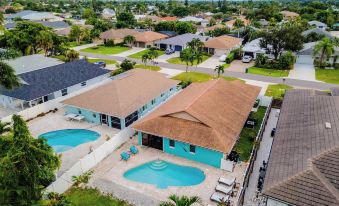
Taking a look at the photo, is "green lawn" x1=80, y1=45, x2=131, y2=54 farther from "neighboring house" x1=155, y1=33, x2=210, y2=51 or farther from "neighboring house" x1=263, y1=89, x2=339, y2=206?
"neighboring house" x1=263, y1=89, x2=339, y2=206

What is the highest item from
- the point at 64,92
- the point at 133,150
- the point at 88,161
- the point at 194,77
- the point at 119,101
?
the point at 119,101

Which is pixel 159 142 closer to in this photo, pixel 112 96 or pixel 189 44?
pixel 112 96

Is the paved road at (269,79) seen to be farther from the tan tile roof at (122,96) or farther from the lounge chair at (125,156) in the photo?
the lounge chair at (125,156)

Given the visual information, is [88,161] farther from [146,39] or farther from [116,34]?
[116,34]

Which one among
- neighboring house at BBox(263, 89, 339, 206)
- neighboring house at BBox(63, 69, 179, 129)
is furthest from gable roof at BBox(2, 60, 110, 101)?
neighboring house at BBox(263, 89, 339, 206)

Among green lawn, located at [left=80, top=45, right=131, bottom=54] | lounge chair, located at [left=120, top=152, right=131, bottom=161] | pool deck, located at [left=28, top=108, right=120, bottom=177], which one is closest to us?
lounge chair, located at [left=120, top=152, right=131, bottom=161]

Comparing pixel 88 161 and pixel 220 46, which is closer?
pixel 88 161

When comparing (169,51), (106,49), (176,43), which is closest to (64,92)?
(169,51)
